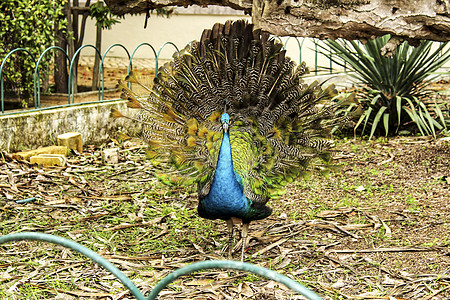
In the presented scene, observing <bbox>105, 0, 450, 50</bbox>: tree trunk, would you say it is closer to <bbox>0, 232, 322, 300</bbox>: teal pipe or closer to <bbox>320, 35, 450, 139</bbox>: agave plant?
<bbox>0, 232, 322, 300</bbox>: teal pipe

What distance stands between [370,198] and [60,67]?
615 centimetres

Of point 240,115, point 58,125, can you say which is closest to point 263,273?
point 240,115

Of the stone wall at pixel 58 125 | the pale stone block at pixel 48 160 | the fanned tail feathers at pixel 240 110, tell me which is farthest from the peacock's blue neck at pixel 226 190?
the stone wall at pixel 58 125

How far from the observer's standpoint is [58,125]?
23.1 feet

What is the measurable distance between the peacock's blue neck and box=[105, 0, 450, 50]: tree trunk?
93 cm

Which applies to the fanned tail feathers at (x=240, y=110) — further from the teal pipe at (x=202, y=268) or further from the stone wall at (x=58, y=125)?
the teal pipe at (x=202, y=268)

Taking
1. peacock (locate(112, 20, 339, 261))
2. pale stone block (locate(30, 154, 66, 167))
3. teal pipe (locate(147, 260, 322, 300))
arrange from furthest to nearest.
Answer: pale stone block (locate(30, 154, 66, 167)) → peacock (locate(112, 20, 339, 261)) → teal pipe (locate(147, 260, 322, 300))

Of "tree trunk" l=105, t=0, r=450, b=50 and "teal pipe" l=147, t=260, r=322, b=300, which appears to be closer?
"teal pipe" l=147, t=260, r=322, b=300

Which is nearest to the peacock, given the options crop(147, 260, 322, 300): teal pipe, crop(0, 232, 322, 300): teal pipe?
crop(0, 232, 322, 300): teal pipe

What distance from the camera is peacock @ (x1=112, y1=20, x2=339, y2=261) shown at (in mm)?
4543

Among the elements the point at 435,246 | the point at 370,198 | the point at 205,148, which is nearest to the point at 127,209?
the point at 205,148

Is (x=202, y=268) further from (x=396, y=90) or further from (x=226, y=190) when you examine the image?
(x=396, y=90)

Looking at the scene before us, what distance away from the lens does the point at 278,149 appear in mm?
4676

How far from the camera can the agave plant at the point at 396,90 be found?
786cm
